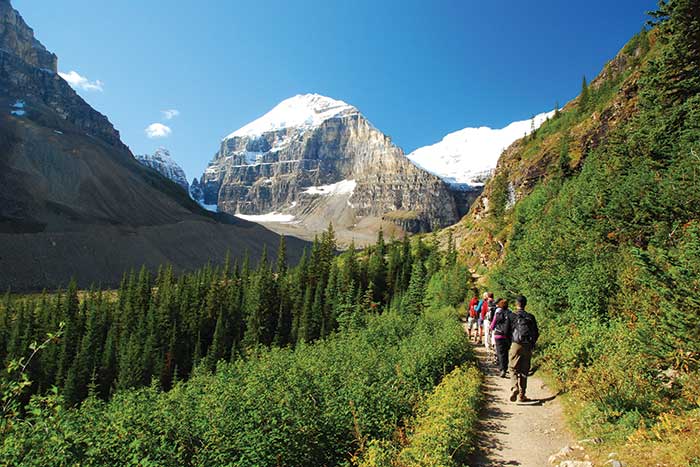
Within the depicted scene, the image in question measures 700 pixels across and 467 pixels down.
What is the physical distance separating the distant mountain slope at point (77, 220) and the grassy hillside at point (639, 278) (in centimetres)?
13419

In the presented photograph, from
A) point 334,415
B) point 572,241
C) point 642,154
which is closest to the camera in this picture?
point 334,415

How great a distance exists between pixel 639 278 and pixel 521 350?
310 centimetres

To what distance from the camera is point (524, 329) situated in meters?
9.79

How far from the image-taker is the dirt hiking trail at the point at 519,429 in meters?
6.95

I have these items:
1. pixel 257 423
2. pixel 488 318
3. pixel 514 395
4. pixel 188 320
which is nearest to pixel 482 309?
pixel 488 318

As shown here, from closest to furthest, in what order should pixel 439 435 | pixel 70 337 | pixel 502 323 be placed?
pixel 439 435
pixel 502 323
pixel 70 337

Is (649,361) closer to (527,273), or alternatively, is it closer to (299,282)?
(527,273)

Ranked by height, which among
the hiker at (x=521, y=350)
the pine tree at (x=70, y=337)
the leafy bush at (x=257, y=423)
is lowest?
the pine tree at (x=70, y=337)

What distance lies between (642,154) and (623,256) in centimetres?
759

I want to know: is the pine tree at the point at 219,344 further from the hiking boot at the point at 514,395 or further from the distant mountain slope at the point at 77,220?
the distant mountain slope at the point at 77,220

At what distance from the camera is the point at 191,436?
26.2 ft

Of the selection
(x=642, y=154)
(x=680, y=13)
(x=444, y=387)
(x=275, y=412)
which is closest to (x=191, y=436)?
(x=275, y=412)

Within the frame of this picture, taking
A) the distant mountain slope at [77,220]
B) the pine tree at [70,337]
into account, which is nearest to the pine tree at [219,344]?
the pine tree at [70,337]

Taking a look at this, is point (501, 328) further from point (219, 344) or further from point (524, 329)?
point (219, 344)
